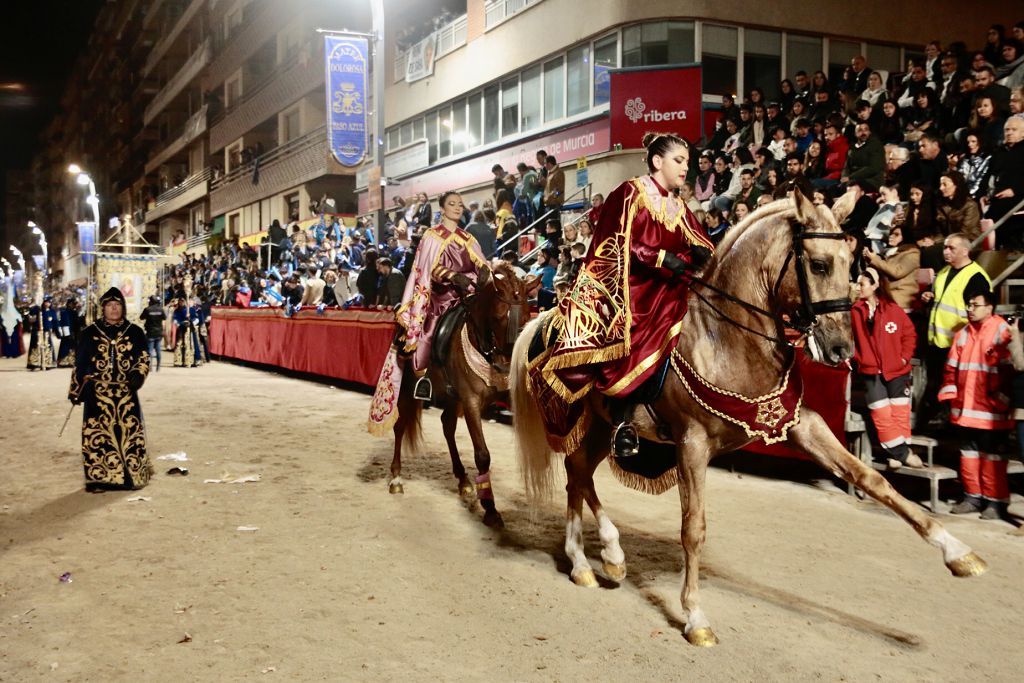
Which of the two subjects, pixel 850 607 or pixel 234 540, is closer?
pixel 850 607

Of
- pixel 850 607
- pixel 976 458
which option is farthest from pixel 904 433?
pixel 850 607

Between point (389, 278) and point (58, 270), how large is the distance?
4526 inches

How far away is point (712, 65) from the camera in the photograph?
18.7 metres

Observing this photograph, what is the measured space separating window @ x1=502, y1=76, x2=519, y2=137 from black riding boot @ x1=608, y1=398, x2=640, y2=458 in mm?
19101

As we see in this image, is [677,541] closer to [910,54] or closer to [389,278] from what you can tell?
[389,278]

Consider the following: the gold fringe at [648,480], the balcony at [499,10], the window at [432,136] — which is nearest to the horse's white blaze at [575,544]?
the gold fringe at [648,480]

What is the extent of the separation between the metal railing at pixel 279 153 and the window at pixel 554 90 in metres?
13.4

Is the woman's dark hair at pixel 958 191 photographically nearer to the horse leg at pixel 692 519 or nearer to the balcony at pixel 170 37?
the horse leg at pixel 692 519

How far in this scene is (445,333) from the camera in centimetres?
710

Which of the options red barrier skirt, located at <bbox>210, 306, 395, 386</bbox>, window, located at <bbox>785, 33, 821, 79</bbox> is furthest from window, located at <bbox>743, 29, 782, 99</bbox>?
red barrier skirt, located at <bbox>210, 306, 395, 386</bbox>

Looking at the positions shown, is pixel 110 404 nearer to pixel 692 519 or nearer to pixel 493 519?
pixel 493 519

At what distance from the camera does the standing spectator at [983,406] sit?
628 cm

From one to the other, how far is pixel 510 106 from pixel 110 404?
17307mm

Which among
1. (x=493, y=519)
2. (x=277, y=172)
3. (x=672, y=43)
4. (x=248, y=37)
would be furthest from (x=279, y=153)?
(x=493, y=519)
